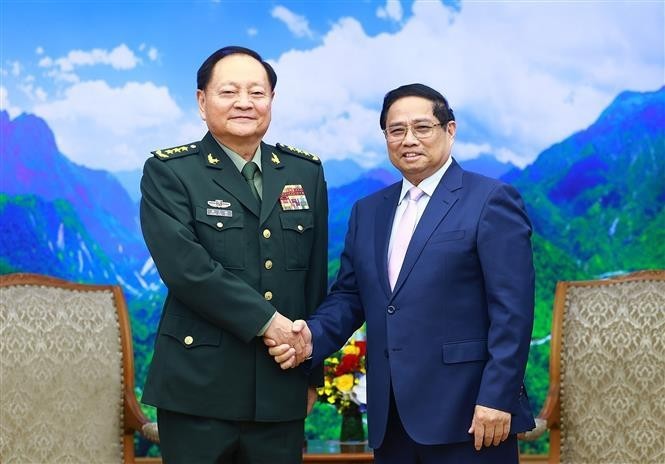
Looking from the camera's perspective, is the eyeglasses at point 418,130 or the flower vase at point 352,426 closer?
the eyeglasses at point 418,130

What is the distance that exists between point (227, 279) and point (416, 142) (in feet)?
1.85

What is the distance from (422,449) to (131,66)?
9.88ft

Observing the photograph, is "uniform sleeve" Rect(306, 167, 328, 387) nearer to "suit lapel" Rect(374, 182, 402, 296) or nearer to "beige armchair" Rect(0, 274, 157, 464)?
"suit lapel" Rect(374, 182, 402, 296)

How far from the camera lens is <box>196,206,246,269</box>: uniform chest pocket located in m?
2.20

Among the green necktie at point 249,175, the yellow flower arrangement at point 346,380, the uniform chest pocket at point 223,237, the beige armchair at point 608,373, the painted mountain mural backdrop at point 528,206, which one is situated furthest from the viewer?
the painted mountain mural backdrop at point 528,206

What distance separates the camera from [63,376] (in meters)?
2.96

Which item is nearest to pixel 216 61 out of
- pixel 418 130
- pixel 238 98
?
pixel 238 98

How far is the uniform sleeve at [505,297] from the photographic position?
2100mm

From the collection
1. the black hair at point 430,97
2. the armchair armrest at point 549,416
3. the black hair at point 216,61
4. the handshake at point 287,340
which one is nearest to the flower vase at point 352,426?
the armchair armrest at point 549,416

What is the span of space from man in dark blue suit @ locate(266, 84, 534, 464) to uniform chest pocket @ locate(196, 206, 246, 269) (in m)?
0.23

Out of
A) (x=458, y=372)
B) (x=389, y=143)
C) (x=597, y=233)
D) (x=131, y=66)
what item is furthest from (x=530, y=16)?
(x=458, y=372)

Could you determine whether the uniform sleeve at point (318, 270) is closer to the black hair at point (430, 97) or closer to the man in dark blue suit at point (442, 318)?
the man in dark blue suit at point (442, 318)

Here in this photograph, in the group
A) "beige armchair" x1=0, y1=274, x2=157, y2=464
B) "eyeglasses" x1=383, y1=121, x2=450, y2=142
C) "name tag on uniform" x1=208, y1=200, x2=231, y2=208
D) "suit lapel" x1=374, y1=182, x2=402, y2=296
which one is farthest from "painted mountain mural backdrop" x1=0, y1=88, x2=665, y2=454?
"name tag on uniform" x1=208, y1=200, x2=231, y2=208

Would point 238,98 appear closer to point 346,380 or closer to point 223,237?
point 223,237
